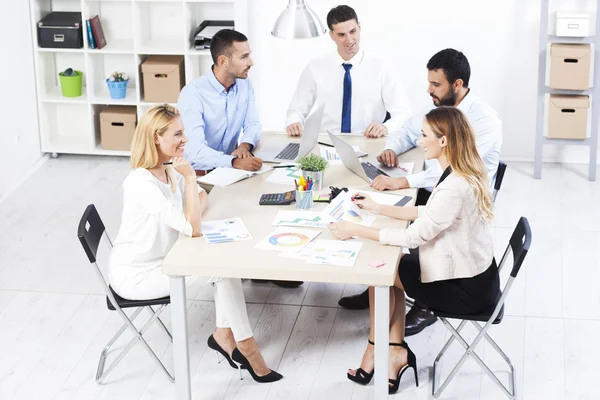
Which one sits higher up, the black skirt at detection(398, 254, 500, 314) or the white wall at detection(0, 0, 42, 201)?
the white wall at detection(0, 0, 42, 201)

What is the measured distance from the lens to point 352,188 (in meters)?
4.30

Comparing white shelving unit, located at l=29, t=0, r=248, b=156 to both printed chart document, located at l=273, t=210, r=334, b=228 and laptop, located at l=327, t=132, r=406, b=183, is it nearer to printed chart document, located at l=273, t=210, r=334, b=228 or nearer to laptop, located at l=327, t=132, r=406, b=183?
laptop, located at l=327, t=132, r=406, b=183

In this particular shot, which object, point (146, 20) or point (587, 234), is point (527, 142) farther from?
point (146, 20)

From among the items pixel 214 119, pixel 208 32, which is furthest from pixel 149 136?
pixel 208 32

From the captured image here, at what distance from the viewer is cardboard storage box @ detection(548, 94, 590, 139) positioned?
6527 millimetres

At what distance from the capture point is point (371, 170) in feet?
15.0

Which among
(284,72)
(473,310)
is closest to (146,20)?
(284,72)

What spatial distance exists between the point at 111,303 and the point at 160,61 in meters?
3.29

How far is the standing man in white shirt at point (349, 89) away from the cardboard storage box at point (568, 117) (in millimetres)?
1582

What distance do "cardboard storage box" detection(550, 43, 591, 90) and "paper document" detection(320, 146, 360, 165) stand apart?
86.9 inches

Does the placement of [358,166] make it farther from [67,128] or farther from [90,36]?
[67,128]

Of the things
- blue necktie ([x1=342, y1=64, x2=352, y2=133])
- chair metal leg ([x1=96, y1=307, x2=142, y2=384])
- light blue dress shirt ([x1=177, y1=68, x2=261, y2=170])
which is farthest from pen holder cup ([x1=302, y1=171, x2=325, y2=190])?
blue necktie ([x1=342, y1=64, x2=352, y2=133])

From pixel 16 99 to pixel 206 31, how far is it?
1.42 meters

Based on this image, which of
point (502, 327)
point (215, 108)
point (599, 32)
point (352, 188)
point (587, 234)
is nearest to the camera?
point (352, 188)
